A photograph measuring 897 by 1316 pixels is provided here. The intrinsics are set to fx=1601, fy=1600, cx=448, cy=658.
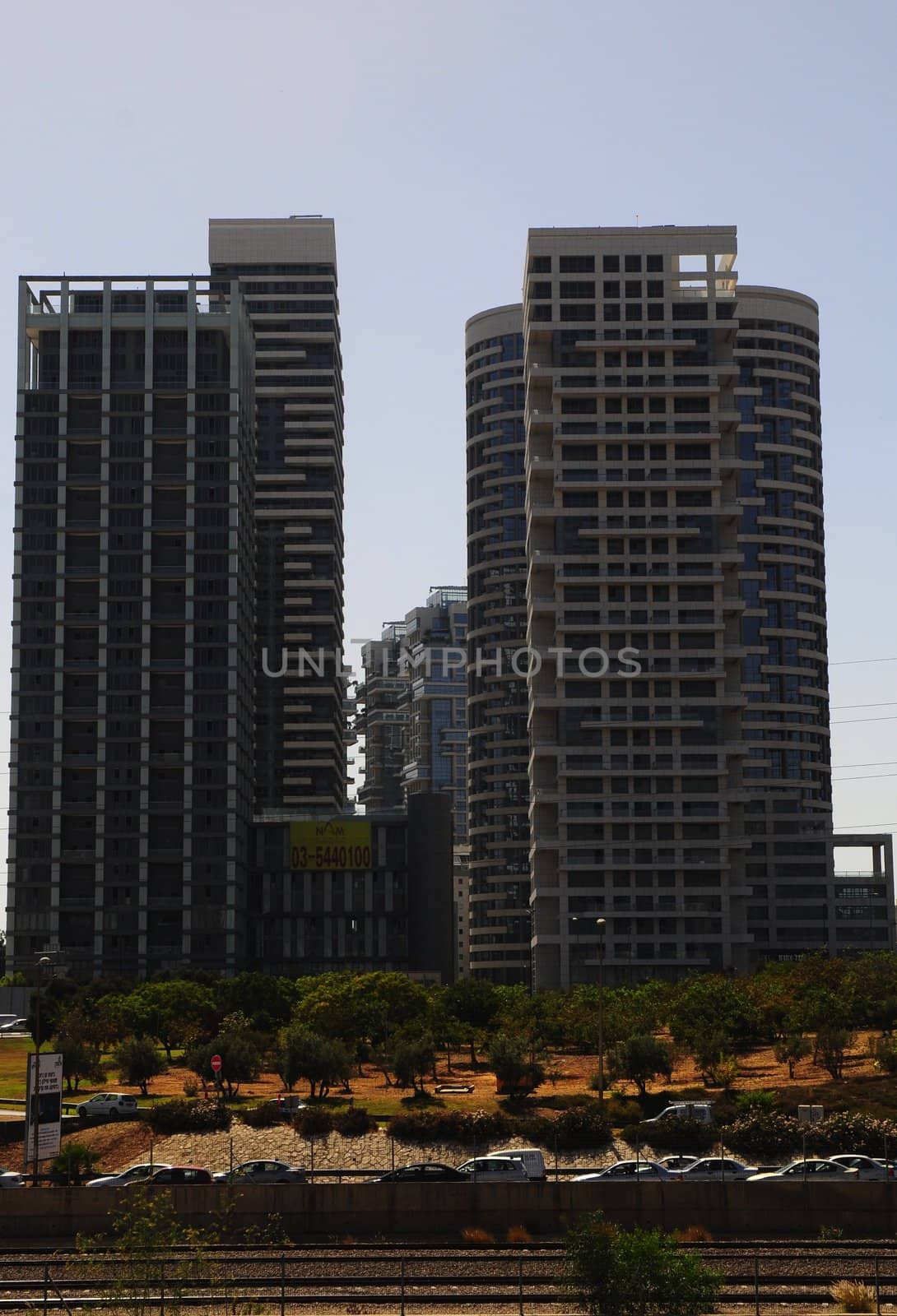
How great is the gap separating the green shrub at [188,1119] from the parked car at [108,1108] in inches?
120

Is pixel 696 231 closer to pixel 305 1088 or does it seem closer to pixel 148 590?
pixel 148 590

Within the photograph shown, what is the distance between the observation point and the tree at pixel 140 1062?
85.4m

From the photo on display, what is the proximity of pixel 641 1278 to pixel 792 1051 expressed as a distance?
4927 centimetres

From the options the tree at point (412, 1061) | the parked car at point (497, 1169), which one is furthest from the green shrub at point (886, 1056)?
the parked car at point (497, 1169)

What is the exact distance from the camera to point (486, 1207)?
193 feet

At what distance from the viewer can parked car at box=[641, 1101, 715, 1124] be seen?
69.9 m

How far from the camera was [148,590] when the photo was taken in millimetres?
181375

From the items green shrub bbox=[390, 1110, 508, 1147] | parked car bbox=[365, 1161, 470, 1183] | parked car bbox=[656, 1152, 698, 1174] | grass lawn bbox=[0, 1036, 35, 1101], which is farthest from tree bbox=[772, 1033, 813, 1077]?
grass lawn bbox=[0, 1036, 35, 1101]

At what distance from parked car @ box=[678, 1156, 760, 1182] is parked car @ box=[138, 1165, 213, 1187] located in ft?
60.5

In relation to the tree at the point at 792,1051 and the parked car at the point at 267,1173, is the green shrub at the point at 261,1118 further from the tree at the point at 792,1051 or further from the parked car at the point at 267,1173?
the tree at the point at 792,1051

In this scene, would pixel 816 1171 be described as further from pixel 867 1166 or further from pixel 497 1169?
pixel 497 1169

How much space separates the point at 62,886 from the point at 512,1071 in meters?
105

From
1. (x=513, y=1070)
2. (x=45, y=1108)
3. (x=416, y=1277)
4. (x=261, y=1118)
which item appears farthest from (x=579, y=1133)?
(x=45, y=1108)

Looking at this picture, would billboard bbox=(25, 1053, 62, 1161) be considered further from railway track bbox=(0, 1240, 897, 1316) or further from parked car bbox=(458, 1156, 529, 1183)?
parked car bbox=(458, 1156, 529, 1183)
